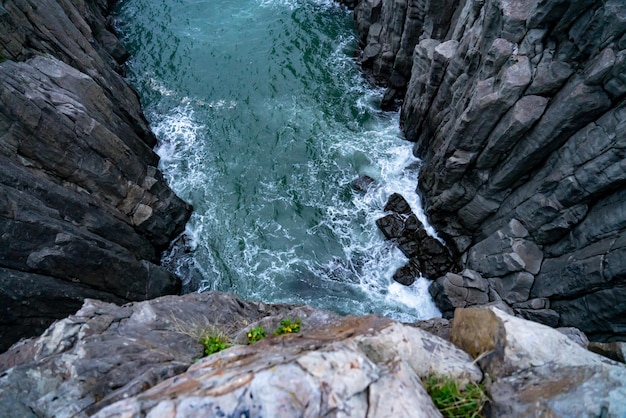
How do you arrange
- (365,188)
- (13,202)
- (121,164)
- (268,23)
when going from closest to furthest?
(13,202), (121,164), (365,188), (268,23)

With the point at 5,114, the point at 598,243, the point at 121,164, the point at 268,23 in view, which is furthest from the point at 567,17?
the point at 268,23

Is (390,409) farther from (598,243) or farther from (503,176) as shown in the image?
(503,176)

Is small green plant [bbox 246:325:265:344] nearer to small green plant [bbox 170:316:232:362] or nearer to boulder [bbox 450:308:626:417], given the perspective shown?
small green plant [bbox 170:316:232:362]

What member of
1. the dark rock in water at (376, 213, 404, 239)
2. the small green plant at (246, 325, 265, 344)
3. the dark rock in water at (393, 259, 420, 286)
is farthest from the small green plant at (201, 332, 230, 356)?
the dark rock in water at (376, 213, 404, 239)

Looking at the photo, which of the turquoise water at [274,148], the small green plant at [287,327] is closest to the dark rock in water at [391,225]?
the turquoise water at [274,148]

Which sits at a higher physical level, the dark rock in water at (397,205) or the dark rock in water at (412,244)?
the dark rock in water at (397,205)

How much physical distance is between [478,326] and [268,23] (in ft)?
130

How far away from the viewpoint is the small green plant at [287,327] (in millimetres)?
11500

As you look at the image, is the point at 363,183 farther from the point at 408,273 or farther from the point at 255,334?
the point at 255,334

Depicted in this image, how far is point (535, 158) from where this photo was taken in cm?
1931

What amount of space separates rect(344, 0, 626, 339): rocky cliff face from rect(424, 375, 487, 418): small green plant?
12.6 metres

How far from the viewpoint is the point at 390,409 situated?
271 inches

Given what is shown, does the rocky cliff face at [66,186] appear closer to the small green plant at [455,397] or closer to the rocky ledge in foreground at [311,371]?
the rocky ledge in foreground at [311,371]

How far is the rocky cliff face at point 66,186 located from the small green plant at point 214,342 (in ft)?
34.5
